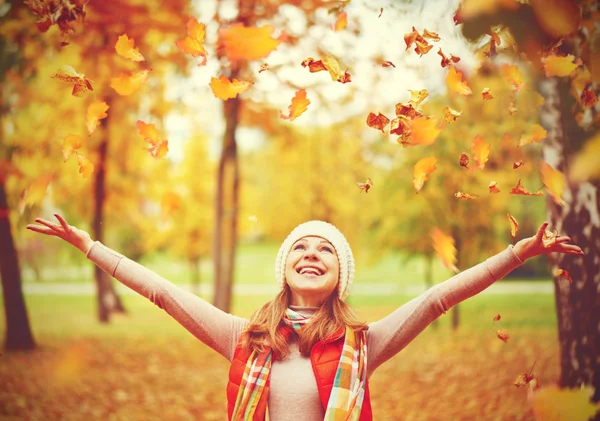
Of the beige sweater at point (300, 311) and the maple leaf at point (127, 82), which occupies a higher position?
the maple leaf at point (127, 82)

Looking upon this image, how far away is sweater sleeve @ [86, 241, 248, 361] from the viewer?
7.92 feet

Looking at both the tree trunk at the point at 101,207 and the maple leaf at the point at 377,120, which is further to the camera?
the tree trunk at the point at 101,207

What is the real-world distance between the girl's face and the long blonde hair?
0.07 metres

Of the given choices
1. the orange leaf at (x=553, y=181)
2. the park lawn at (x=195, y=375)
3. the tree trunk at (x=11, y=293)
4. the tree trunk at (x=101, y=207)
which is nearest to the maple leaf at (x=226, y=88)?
the orange leaf at (x=553, y=181)

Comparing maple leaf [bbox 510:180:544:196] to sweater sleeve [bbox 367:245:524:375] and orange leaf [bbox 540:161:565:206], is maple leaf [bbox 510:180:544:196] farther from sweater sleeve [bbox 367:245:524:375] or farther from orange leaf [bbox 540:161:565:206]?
sweater sleeve [bbox 367:245:524:375]

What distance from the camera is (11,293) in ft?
23.8

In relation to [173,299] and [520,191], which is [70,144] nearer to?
[173,299]

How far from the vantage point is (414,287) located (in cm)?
1891

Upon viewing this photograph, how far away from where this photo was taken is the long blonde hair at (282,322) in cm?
236

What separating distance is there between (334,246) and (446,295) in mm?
556

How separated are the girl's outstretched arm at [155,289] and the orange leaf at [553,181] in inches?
72.8

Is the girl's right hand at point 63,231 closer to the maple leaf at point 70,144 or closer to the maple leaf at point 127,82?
the maple leaf at point 70,144

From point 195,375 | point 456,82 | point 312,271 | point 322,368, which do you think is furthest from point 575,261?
point 195,375

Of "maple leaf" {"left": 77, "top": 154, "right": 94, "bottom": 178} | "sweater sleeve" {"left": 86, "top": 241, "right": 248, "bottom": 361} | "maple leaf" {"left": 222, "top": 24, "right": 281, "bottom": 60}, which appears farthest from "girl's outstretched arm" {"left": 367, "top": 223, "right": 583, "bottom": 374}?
"maple leaf" {"left": 222, "top": 24, "right": 281, "bottom": 60}
